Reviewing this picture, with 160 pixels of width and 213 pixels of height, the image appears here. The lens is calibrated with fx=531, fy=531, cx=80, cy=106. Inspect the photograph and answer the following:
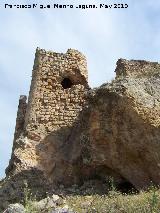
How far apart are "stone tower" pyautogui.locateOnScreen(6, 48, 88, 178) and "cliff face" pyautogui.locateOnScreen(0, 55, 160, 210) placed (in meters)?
0.03

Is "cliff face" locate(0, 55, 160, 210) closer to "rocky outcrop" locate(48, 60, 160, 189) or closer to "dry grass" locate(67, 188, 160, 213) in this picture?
"rocky outcrop" locate(48, 60, 160, 189)

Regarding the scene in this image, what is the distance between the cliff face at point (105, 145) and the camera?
39.4ft

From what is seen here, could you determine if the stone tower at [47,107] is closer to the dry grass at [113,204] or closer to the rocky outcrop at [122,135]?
the rocky outcrop at [122,135]

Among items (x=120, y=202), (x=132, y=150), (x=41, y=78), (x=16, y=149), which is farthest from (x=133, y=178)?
(x=41, y=78)

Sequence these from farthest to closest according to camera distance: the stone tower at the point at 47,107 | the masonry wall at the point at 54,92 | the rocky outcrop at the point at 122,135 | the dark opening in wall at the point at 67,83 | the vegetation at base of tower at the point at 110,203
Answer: the dark opening in wall at the point at 67,83 < the masonry wall at the point at 54,92 < the stone tower at the point at 47,107 < the rocky outcrop at the point at 122,135 < the vegetation at base of tower at the point at 110,203

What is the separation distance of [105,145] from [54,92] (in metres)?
3.25

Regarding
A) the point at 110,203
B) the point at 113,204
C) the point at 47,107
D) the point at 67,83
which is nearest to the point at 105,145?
the point at 47,107

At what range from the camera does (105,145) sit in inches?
505

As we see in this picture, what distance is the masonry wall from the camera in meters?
14.9

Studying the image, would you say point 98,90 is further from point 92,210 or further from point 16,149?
point 92,210

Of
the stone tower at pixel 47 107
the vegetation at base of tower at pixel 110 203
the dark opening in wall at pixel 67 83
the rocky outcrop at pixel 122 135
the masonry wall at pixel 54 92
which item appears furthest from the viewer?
the dark opening in wall at pixel 67 83

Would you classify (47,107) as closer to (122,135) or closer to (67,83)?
(67,83)

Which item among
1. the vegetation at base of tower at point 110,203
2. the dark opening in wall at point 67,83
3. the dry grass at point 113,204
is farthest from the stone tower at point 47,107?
the dry grass at point 113,204

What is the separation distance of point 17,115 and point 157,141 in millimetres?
5750
